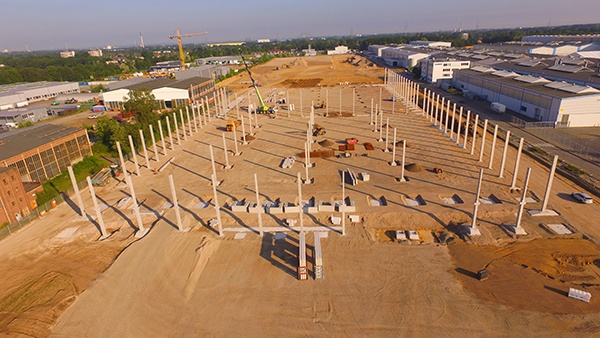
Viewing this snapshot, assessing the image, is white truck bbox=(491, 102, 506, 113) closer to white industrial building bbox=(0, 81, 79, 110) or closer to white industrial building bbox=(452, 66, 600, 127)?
white industrial building bbox=(452, 66, 600, 127)

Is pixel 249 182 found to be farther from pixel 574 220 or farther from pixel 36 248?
pixel 574 220

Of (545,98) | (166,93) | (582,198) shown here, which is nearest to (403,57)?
(545,98)

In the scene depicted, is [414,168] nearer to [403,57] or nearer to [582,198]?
[582,198]

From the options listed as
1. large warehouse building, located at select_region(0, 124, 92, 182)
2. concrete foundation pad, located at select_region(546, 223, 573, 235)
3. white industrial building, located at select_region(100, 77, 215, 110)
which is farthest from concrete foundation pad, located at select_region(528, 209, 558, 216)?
white industrial building, located at select_region(100, 77, 215, 110)

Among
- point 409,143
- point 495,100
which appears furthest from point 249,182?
point 495,100

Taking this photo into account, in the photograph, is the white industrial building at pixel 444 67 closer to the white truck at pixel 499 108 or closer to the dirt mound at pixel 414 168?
the white truck at pixel 499 108

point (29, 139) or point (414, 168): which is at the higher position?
point (29, 139)

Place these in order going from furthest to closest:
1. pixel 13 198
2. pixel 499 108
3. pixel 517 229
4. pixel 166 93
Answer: pixel 166 93
pixel 499 108
pixel 13 198
pixel 517 229
